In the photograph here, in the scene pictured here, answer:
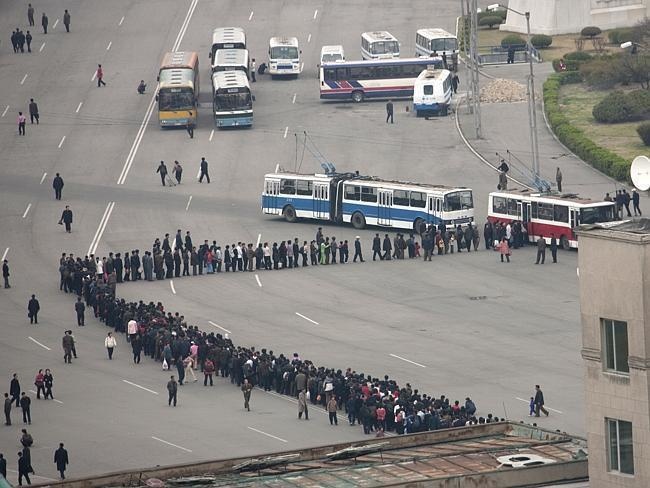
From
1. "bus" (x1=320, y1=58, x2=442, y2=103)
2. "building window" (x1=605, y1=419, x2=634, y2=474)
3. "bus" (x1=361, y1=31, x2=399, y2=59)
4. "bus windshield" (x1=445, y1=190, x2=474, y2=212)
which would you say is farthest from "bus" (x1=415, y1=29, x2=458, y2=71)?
"building window" (x1=605, y1=419, x2=634, y2=474)

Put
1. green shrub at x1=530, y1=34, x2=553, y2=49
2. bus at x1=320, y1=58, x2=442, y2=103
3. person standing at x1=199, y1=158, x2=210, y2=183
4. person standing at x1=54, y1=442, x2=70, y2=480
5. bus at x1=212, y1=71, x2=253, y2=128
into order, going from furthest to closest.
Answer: green shrub at x1=530, y1=34, x2=553, y2=49, bus at x1=320, y1=58, x2=442, y2=103, bus at x1=212, y1=71, x2=253, y2=128, person standing at x1=199, y1=158, x2=210, y2=183, person standing at x1=54, y1=442, x2=70, y2=480

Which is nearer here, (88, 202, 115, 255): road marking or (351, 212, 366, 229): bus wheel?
(88, 202, 115, 255): road marking

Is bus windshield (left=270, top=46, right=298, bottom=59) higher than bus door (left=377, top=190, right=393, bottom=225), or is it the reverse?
bus windshield (left=270, top=46, right=298, bottom=59)

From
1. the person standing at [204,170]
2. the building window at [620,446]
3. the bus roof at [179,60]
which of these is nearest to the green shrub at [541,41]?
the bus roof at [179,60]

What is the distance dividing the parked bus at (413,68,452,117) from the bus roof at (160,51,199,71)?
11866mm

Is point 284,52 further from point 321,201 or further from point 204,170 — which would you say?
point 321,201

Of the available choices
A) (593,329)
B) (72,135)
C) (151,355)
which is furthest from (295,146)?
(593,329)

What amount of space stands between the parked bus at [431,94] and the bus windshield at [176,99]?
11305 millimetres

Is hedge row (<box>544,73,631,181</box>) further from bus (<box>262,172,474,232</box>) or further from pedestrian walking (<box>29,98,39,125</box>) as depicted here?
pedestrian walking (<box>29,98,39,125</box>)

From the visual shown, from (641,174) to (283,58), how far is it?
2408 inches

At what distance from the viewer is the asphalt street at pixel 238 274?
54875mm

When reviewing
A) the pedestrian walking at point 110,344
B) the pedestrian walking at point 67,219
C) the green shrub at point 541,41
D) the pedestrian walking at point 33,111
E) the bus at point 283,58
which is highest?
the green shrub at point 541,41

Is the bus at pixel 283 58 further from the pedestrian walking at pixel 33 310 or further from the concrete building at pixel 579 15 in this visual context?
the pedestrian walking at pixel 33 310

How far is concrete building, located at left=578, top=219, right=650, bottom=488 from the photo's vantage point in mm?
32438
